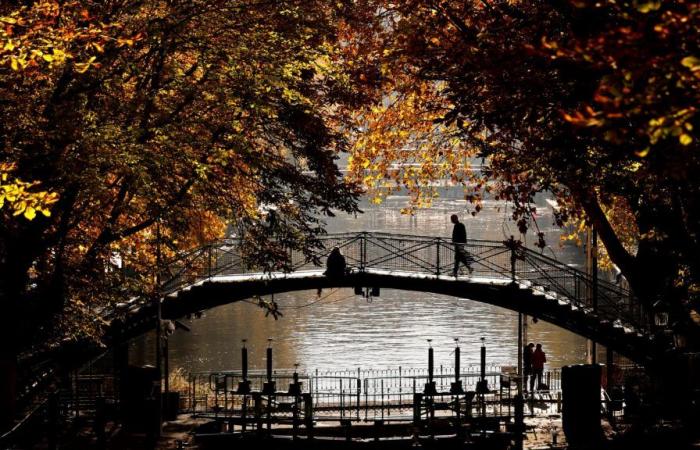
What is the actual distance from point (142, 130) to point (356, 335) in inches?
1261

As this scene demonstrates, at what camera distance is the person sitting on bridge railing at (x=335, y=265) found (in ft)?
92.1

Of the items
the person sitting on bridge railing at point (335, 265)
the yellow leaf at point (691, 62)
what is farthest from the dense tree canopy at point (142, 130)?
the yellow leaf at point (691, 62)

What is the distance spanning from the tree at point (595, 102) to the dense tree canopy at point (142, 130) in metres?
2.25

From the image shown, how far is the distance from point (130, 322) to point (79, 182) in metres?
10.3

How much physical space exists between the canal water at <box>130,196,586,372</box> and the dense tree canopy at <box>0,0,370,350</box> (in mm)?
14358

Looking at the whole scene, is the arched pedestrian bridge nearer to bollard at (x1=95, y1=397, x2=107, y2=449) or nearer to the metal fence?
the metal fence

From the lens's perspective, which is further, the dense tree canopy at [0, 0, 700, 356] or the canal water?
the canal water

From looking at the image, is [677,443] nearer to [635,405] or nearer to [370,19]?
[635,405]

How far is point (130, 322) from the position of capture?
1009 inches

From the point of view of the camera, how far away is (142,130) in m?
16.4

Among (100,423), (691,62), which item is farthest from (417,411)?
(691,62)

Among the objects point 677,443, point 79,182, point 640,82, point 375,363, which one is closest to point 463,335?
point 375,363

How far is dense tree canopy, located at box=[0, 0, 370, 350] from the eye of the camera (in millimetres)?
15344

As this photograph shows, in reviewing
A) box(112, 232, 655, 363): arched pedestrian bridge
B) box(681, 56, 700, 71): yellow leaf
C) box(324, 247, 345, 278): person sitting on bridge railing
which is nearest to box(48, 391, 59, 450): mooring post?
box(112, 232, 655, 363): arched pedestrian bridge
